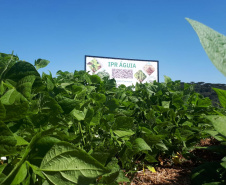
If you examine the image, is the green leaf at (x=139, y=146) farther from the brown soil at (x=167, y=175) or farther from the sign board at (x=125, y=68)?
the sign board at (x=125, y=68)

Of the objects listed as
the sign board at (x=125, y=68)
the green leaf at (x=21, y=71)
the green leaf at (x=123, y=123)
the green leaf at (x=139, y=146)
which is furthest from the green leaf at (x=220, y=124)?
the sign board at (x=125, y=68)

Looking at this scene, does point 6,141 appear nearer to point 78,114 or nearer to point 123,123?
point 78,114

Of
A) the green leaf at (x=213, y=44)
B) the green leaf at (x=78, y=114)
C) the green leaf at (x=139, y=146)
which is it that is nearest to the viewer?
the green leaf at (x=213, y=44)

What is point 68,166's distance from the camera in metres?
0.48

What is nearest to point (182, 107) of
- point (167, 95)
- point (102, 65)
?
point (167, 95)

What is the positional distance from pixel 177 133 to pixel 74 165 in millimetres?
1878

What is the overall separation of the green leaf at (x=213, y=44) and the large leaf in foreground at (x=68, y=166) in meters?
0.26

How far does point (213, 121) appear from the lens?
1.32 feet

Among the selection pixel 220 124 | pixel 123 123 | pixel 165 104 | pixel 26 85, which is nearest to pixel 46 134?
pixel 26 85

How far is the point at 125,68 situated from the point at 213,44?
38.3ft

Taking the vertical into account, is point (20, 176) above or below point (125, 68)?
below

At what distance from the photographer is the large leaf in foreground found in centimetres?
47

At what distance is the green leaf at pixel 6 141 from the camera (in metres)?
0.49

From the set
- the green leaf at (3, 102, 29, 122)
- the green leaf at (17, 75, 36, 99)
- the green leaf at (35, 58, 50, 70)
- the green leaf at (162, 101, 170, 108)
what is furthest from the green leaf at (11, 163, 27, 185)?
the green leaf at (162, 101, 170, 108)
